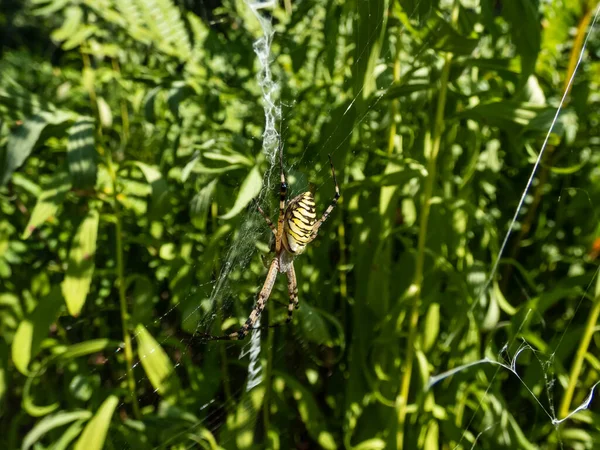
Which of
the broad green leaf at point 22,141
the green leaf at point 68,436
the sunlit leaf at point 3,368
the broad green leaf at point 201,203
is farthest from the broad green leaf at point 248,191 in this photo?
the sunlit leaf at point 3,368

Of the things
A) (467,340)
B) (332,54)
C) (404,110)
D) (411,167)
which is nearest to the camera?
(411,167)

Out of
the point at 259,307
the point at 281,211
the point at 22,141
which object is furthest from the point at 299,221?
the point at 22,141

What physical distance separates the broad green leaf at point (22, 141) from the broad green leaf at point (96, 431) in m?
0.51

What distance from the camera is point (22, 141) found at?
3.55 feet

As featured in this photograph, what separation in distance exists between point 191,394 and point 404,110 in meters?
0.92

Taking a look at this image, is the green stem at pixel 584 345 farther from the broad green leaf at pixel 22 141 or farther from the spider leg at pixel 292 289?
the broad green leaf at pixel 22 141

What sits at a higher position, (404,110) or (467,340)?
(404,110)

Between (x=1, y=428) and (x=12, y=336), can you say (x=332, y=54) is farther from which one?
(x=1, y=428)

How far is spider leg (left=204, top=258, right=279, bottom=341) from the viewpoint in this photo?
3.81ft

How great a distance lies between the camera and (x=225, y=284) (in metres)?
1.13

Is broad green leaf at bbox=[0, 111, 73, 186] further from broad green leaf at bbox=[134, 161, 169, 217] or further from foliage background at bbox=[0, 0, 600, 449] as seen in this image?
broad green leaf at bbox=[134, 161, 169, 217]

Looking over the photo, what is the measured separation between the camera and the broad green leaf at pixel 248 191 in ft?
3.34

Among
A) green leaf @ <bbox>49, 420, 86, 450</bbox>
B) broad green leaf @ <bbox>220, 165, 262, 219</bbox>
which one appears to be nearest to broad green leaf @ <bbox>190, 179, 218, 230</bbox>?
broad green leaf @ <bbox>220, 165, 262, 219</bbox>

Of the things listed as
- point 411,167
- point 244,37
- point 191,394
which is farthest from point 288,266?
point 244,37
